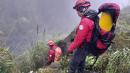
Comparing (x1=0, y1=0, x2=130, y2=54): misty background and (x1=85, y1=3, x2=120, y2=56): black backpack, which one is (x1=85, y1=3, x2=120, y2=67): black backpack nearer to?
(x1=85, y1=3, x2=120, y2=56): black backpack

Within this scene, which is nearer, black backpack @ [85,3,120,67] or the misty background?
black backpack @ [85,3,120,67]

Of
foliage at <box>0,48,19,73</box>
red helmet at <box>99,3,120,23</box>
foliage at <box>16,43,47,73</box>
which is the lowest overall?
foliage at <box>16,43,47,73</box>

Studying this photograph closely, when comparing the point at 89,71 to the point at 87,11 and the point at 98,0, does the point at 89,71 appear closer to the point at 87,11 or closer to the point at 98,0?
the point at 87,11

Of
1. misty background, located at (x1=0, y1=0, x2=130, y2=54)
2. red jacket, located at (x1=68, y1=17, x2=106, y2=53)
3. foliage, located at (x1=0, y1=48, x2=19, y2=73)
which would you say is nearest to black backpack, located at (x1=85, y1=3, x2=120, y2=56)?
red jacket, located at (x1=68, y1=17, x2=106, y2=53)

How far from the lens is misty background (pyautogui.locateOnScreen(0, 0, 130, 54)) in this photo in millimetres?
39375

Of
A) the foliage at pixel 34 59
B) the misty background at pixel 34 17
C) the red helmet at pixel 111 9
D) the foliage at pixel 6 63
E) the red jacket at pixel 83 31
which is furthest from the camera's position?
the misty background at pixel 34 17

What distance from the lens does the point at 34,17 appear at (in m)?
45.3

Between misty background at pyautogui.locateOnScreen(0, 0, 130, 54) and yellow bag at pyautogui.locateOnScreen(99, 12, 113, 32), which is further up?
yellow bag at pyautogui.locateOnScreen(99, 12, 113, 32)

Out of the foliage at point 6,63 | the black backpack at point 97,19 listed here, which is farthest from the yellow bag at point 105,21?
the foliage at point 6,63

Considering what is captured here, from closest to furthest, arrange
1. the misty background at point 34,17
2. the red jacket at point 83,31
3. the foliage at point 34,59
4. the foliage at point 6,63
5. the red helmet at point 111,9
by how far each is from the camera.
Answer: the red jacket at point 83,31 < the red helmet at point 111,9 < the foliage at point 6,63 < the foliage at point 34,59 < the misty background at point 34,17

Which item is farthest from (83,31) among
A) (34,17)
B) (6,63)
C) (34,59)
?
(34,17)

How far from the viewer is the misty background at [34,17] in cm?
3938

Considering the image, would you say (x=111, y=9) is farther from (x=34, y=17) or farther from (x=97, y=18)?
(x=34, y=17)

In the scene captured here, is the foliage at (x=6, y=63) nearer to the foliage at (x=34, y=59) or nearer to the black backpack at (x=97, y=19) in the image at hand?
the foliage at (x=34, y=59)
